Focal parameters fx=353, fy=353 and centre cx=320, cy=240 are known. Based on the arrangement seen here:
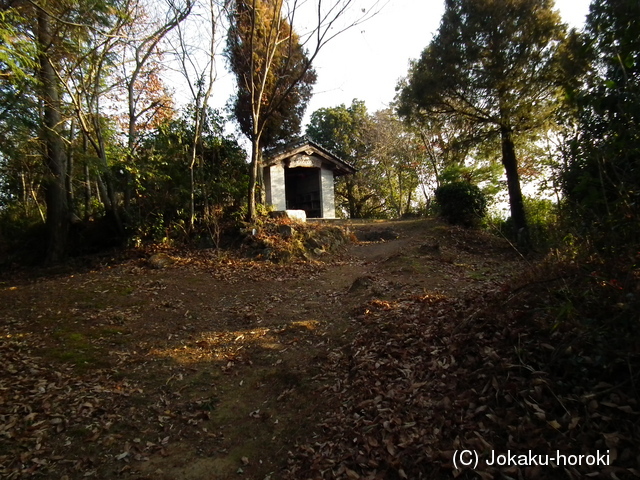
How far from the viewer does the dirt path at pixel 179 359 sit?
3.56 m

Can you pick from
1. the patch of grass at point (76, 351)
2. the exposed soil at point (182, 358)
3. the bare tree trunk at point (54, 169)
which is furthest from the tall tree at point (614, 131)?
the bare tree trunk at point (54, 169)

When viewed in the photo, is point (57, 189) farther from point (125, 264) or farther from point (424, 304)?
point (424, 304)

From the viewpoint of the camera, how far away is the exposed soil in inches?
140

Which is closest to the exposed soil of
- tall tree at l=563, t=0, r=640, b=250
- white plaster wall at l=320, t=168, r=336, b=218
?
tall tree at l=563, t=0, r=640, b=250

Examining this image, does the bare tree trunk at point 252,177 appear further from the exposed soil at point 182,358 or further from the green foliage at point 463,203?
the green foliage at point 463,203

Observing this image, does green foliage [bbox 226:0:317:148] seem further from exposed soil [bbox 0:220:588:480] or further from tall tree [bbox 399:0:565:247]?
exposed soil [bbox 0:220:588:480]

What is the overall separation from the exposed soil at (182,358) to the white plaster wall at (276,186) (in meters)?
7.40

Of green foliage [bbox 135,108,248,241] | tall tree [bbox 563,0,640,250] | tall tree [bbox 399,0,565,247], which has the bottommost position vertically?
tall tree [bbox 563,0,640,250]

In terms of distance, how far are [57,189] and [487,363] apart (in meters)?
13.3

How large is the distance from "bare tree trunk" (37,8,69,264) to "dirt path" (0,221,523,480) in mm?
2333

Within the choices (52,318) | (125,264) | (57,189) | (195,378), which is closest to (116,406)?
(195,378)

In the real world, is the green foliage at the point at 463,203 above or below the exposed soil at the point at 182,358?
above

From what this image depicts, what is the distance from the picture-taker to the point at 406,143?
24516mm

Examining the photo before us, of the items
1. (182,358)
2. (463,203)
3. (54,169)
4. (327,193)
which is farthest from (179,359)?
(327,193)
